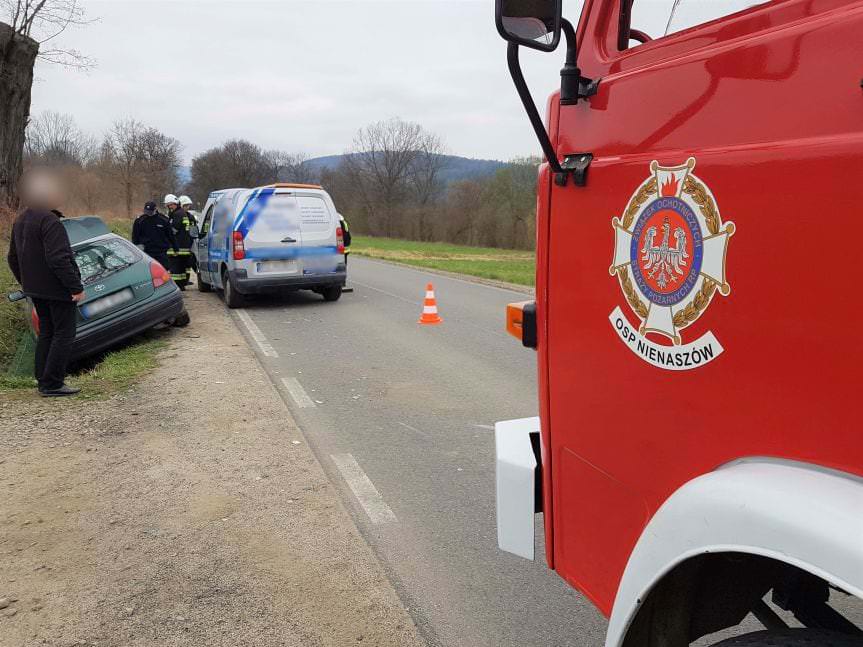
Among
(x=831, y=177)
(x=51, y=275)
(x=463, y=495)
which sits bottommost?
(x=463, y=495)

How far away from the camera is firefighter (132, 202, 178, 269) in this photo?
12.0 metres

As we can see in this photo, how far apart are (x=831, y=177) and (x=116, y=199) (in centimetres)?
3737

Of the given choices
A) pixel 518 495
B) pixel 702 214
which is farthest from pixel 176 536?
pixel 702 214

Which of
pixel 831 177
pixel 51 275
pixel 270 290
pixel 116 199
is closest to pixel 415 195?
pixel 116 199

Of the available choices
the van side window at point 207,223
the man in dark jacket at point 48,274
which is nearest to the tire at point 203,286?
the van side window at point 207,223

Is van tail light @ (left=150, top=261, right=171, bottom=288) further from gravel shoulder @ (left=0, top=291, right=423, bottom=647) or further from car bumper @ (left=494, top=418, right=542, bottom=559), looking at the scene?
car bumper @ (left=494, top=418, right=542, bottom=559)

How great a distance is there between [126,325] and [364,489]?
502cm

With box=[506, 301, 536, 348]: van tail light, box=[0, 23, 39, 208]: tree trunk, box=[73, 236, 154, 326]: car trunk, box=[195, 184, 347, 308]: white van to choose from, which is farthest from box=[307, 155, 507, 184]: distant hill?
box=[506, 301, 536, 348]: van tail light

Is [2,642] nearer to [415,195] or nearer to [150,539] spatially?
[150,539]

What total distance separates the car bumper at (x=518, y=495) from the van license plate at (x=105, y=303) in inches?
257

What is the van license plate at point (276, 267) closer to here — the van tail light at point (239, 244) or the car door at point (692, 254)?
the van tail light at point (239, 244)

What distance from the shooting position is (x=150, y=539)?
353 cm

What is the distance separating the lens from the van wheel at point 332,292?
1227 centimetres

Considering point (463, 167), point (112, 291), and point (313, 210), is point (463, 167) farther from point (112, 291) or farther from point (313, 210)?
point (112, 291)
